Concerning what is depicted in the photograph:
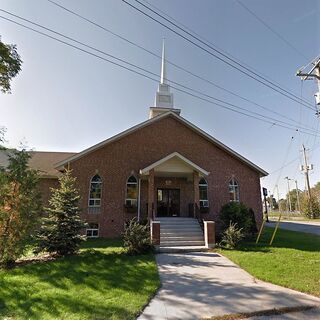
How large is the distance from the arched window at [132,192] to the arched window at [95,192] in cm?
192

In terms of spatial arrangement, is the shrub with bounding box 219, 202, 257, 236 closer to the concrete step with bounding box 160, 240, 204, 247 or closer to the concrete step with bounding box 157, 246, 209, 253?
the concrete step with bounding box 160, 240, 204, 247

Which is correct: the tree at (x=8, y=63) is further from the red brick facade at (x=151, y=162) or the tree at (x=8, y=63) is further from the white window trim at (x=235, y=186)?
the white window trim at (x=235, y=186)

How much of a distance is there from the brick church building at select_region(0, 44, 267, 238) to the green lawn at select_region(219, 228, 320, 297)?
5055mm

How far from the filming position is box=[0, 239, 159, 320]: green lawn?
18.1ft

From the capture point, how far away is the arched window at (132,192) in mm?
17812

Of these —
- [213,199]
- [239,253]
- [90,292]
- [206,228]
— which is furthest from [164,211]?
[90,292]

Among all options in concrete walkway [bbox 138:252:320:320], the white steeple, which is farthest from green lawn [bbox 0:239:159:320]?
the white steeple

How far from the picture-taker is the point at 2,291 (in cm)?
689

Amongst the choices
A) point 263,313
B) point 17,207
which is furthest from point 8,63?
point 263,313

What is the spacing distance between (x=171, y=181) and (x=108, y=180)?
14.9 ft

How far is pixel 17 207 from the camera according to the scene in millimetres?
9859

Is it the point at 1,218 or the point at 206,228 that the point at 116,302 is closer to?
the point at 1,218

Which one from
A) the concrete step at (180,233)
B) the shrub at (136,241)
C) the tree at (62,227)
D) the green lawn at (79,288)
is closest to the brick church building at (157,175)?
the concrete step at (180,233)

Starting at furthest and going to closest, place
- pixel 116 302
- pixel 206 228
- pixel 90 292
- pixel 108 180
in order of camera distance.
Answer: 1. pixel 108 180
2. pixel 206 228
3. pixel 90 292
4. pixel 116 302
